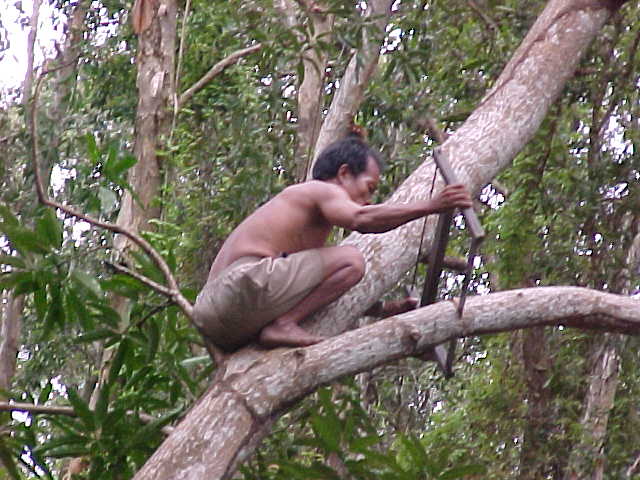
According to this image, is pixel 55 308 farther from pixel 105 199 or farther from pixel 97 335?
pixel 105 199

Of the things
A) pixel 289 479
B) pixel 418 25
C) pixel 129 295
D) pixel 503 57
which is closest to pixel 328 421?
pixel 289 479

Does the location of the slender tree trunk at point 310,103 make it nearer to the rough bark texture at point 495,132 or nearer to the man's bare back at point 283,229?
the rough bark texture at point 495,132

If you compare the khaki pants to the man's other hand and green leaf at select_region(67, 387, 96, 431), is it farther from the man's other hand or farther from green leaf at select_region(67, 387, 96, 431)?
green leaf at select_region(67, 387, 96, 431)

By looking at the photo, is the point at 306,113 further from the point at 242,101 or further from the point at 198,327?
the point at 198,327

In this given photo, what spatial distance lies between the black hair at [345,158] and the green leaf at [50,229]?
1175mm

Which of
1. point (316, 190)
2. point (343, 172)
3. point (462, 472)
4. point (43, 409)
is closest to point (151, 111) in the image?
point (43, 409)

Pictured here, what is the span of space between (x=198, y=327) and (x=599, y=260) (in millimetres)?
4222

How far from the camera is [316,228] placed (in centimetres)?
525

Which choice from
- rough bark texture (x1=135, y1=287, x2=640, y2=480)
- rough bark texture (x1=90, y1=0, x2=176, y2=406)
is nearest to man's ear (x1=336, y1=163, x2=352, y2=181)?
rough bark texture (x1=135, y1=287, x2=640, y2=480)

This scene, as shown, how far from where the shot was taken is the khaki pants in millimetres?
5027

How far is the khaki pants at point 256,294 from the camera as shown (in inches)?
198

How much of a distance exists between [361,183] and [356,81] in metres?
2.40

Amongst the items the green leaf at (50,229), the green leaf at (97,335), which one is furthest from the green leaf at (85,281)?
the green leaf at (97,335)

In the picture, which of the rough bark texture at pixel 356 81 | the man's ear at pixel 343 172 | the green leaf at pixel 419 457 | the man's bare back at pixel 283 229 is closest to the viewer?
the man's bare back at pixel 283 229
